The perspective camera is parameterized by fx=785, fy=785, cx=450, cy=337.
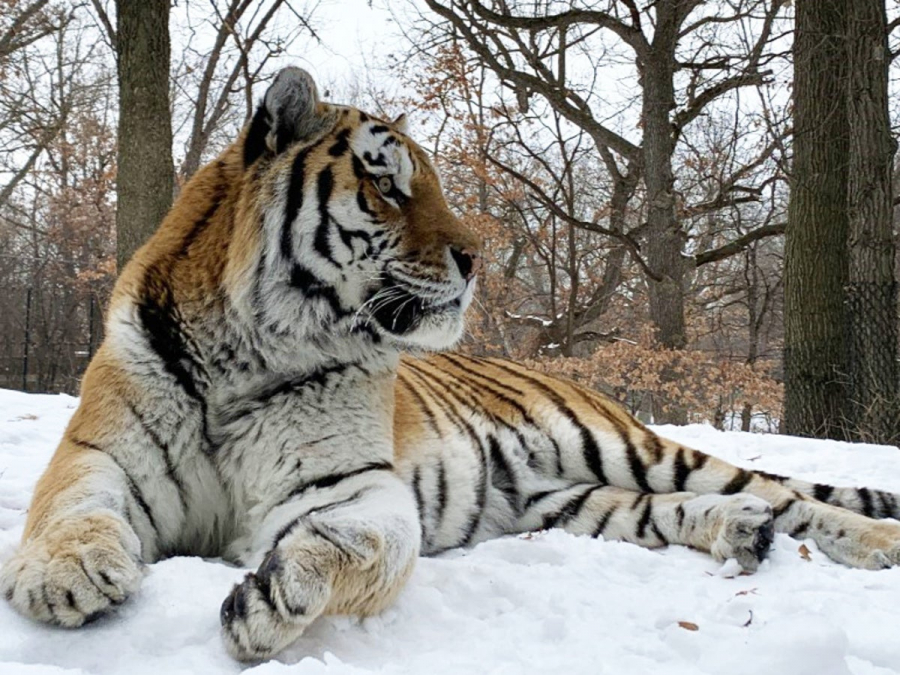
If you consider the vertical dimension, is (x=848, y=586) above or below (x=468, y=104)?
below

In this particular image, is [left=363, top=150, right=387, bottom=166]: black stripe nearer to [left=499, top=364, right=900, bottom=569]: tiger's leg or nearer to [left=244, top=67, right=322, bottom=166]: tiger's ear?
[left=244, top=67, right=322, bottom=166]: tiger's ear

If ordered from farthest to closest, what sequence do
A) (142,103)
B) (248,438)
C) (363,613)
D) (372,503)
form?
(142,103)
(248,438)
(372,503)
(363,613)

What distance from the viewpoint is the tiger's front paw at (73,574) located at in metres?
1.54

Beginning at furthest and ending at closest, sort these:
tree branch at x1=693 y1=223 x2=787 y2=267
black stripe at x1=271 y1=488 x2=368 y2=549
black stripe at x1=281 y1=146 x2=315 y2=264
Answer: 1. tree branch at x1=693 y1=223 x2=787 y2=267
2. black stripe at x1=281 y1=146 x2=315 y2=264
3. black stripe at x1=271 y1=488 x2=368 y2=549

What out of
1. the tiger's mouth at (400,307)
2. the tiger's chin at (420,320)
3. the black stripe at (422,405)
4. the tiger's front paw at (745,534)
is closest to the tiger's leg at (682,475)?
the tiger's front paw at (745,534)

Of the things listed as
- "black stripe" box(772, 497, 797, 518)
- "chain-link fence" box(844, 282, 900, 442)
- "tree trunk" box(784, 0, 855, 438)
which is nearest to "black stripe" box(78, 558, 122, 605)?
"black stripe" box(772, 497, 797, 518)

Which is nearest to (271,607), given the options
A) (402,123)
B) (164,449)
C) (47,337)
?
(164,449)

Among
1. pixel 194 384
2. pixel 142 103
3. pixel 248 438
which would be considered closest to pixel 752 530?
pixel 248 438

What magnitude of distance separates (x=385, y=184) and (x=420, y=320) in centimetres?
43

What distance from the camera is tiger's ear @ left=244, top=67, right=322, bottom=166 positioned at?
93.1 inches

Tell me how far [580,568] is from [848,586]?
2.38 ft

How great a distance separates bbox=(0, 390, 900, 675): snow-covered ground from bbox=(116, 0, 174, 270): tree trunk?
13.6 ft

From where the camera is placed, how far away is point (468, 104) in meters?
15.0

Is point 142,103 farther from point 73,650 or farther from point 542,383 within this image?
point 73,650
